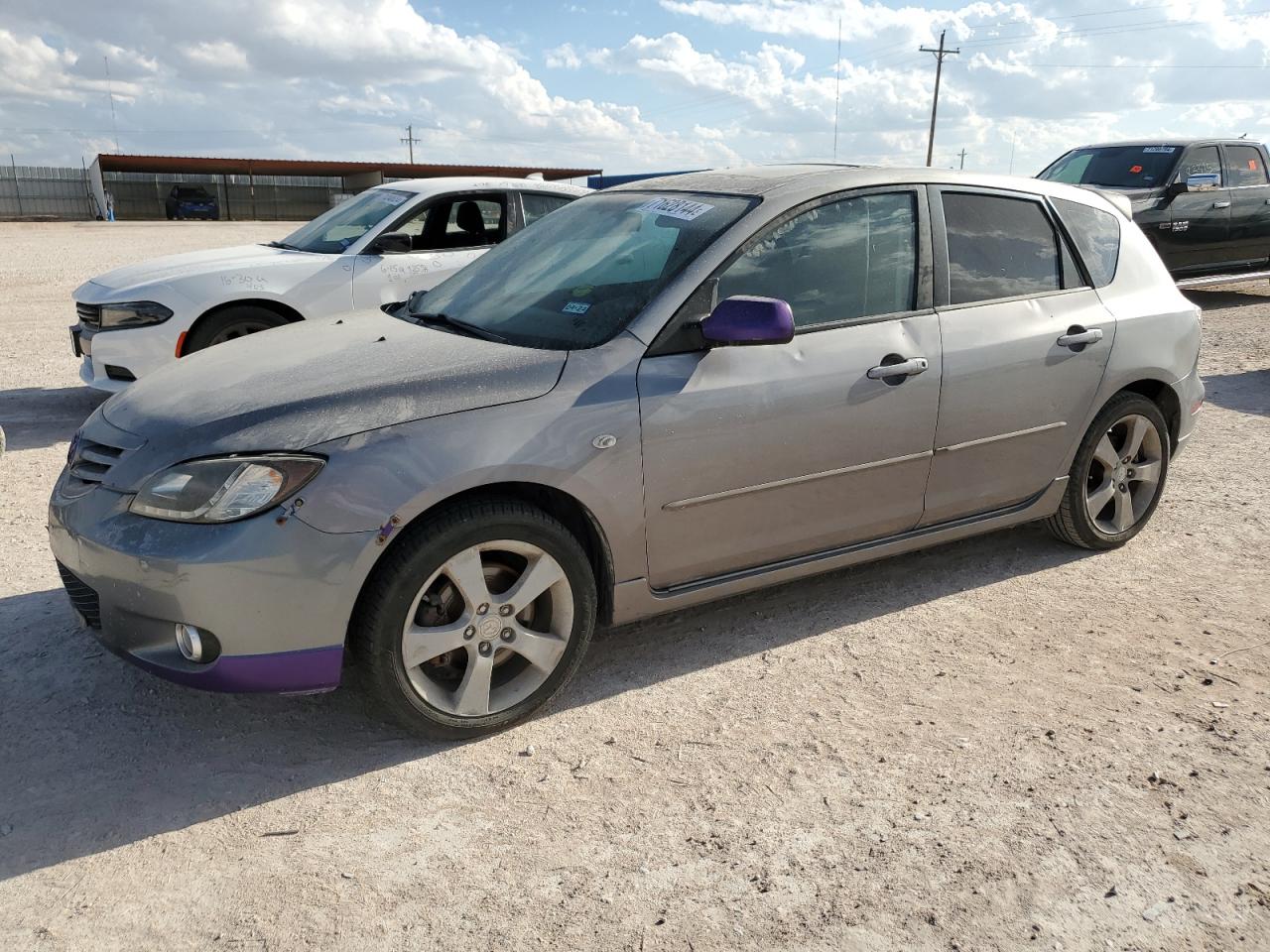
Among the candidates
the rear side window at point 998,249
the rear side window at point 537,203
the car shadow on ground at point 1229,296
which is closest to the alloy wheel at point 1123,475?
the rear side window at point 998,249

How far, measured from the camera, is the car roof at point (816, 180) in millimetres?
3949

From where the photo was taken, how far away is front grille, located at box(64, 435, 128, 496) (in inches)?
129

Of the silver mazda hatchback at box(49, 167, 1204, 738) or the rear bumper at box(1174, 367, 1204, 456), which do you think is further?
the rear bumper at box(1174, 367, 1204, 456)

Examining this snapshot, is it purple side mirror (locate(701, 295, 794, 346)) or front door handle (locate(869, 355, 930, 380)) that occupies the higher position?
purple side mirror (locate(701, 295, 794, 346))

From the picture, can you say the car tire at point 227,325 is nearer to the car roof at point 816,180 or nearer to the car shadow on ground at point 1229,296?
the car roof at point 816,180

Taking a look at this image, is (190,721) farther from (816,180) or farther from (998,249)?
(998,249)

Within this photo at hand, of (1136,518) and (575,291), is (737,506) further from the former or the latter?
(1136,518)

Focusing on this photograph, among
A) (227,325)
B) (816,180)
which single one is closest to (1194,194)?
(816,180)

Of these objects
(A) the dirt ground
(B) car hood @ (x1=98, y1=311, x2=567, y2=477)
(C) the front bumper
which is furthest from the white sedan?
(C) the front bumper

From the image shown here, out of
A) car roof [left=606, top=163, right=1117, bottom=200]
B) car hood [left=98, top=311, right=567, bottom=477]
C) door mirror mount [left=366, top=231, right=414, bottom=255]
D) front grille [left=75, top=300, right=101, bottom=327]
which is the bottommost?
front grille [left=75, top=300, right=101, bottom=327]

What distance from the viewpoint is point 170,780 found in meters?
3.12

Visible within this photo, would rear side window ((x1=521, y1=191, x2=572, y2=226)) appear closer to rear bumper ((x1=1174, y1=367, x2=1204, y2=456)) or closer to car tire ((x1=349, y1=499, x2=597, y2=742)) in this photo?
rear bumper ((x1=1174, y1=367, x2=1204, y2=456))

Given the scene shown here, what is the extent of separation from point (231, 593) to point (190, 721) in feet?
2.55

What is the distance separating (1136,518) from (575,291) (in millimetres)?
2942
